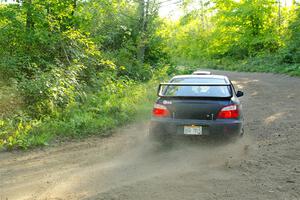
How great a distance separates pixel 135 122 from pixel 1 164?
4.92 m

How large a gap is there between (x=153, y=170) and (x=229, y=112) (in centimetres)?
195

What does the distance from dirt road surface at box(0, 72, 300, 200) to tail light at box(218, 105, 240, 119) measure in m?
0.58

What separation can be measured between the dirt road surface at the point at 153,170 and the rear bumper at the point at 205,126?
1.06 feet

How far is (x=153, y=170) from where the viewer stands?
643cm

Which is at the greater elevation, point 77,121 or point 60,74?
point 60,74

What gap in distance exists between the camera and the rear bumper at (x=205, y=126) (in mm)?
7102

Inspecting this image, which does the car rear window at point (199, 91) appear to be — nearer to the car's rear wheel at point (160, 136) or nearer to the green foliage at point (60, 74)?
the car's rear wheel at point (160, 136)

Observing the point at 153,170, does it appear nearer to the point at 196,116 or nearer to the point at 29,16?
the point at 196,116

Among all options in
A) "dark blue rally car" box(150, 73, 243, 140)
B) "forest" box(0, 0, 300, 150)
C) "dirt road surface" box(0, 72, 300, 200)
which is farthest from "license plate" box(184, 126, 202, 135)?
"forest" box(0, 0, 300, 150)

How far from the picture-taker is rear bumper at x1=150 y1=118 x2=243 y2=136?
710 cm

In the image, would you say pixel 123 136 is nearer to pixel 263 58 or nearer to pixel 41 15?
pixel 41 15

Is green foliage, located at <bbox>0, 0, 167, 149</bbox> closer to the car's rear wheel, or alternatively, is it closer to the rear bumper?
the car's rear wheel

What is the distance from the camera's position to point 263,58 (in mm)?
37219

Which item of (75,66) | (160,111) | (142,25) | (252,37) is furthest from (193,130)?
(252,37)
